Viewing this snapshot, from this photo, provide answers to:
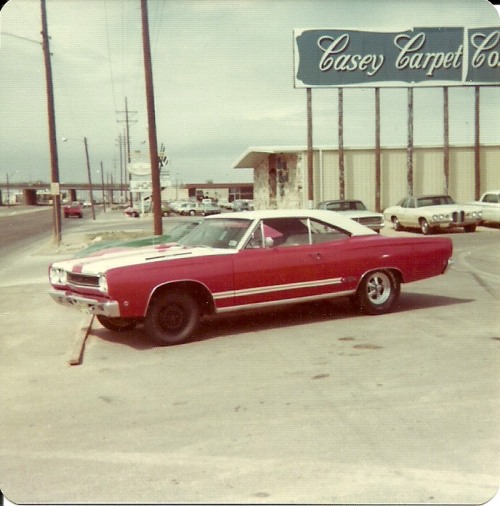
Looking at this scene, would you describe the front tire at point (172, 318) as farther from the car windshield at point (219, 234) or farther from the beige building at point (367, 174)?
the beige building at point (367, 174)

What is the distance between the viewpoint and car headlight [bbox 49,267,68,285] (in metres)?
7.09

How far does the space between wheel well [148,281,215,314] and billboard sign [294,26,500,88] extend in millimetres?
7678

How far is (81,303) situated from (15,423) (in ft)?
7.49

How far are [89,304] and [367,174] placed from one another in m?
25.8

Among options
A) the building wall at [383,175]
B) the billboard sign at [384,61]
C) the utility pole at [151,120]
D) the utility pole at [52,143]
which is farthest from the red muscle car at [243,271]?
the building wall at [383,175]

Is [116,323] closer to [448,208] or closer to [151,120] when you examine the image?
[151,120]

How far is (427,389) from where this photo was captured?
480cm

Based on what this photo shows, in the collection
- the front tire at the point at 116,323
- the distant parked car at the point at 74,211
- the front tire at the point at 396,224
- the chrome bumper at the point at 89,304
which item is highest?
the chrome bumper at the point at 89,304

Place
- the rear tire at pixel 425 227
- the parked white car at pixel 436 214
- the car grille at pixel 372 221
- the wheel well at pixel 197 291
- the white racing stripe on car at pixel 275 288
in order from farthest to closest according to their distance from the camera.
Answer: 1. the rear tire at pixel 425 227
2. the parked white car at pixel 436 214
3. the car grille at pixel 372 221
4. the white racing stripe on car at pixel 275 288
5. the wheel well at pixel 197 291

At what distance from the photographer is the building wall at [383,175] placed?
29125 mm

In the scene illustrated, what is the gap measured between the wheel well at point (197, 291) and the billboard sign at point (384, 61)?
7.68m

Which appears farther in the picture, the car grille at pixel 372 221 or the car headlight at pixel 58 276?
the car grille at pixel 372 221

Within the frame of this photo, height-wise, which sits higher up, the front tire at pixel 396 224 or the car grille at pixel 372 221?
the car grille at pixel 372 221

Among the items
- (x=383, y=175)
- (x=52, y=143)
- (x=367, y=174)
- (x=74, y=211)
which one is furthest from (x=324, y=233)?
(x=74, y=211)
